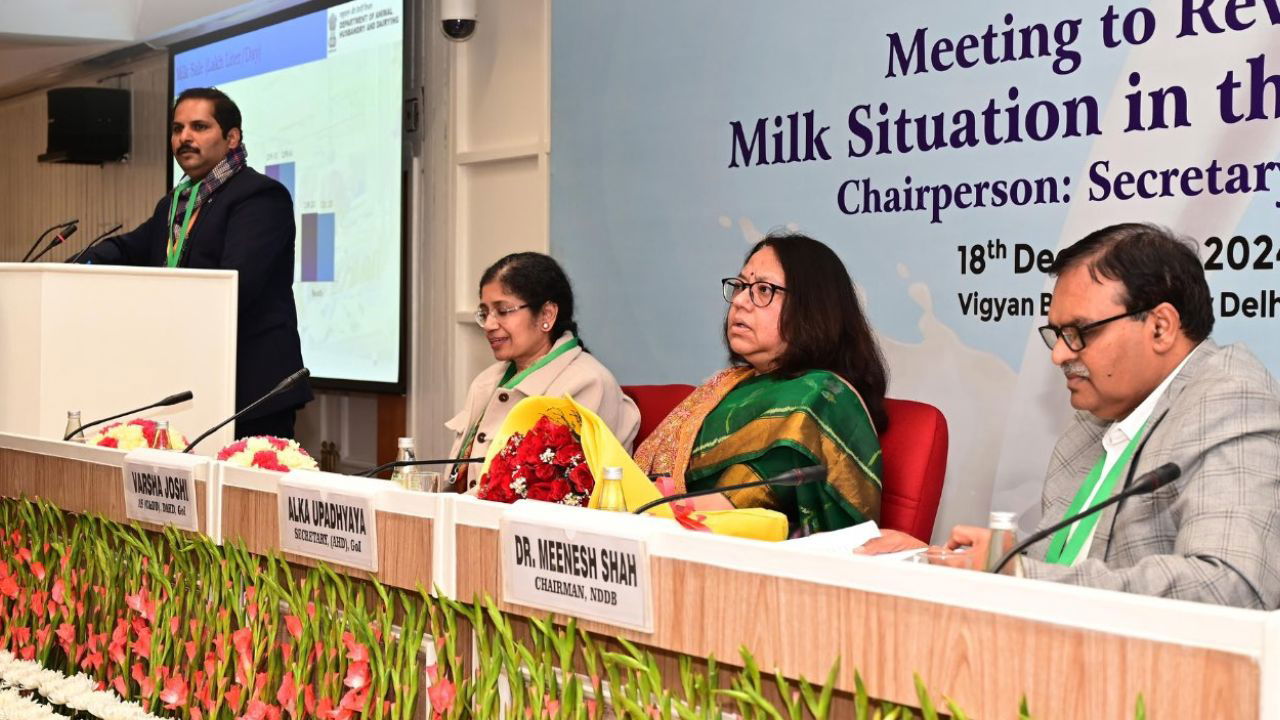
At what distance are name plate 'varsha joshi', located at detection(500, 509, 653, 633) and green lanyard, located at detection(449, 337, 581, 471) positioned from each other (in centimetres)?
144

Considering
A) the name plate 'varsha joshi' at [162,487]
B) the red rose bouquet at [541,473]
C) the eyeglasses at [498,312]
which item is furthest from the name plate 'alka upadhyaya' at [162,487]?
the eyeglasses at [498,312]

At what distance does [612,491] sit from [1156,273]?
2.44 ft

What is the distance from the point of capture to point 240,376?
11.7ft

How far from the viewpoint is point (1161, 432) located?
1.64 metres

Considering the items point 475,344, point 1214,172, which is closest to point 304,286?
Answer: point 475,344

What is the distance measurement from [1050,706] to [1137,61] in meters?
2.22

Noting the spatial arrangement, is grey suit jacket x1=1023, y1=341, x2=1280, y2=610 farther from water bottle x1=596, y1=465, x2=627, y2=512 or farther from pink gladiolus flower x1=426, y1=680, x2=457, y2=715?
pink gladiolus flower x1=426, y1=680, x2=457, y2=715

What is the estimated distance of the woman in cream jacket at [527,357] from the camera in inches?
115

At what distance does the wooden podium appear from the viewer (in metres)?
2.93

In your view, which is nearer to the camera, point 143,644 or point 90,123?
point 143,644

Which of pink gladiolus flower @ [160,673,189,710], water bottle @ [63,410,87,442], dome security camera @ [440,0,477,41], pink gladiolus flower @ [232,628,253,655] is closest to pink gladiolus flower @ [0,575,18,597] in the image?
water bottle @ [63,410,87,442]

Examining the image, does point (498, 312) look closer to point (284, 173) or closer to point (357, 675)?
point (357, 675)

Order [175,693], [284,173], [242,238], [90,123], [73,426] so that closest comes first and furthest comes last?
[175,693]
[73,426]
[242,238]
[284,173]
[90,123]

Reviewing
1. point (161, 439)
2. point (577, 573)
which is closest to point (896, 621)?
point (577, 573)
